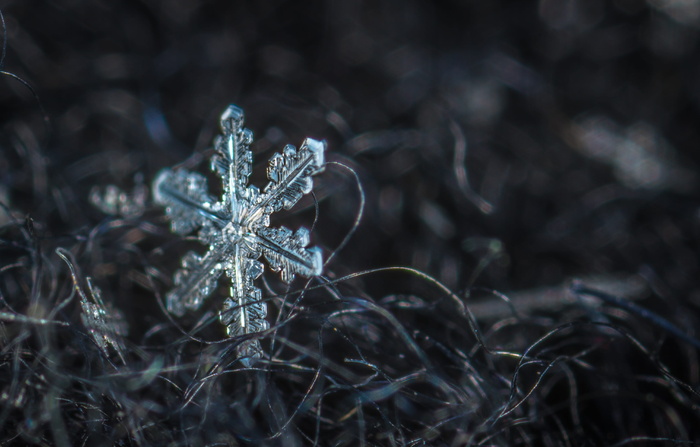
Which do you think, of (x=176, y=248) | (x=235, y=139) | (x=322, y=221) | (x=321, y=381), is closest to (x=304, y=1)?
(x=322, y=221)

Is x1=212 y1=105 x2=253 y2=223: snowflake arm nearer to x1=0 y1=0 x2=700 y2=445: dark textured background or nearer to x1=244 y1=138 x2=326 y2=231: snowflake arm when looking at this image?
x1=244 y1=138 x2=326 y2=231: snowflake arm

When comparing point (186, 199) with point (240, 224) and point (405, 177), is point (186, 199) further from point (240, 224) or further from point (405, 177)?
point (405, 177)

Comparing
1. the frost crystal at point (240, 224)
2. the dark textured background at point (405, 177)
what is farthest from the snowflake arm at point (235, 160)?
the dark textured background at point (405, 177)

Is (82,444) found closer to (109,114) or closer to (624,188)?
(109,114)

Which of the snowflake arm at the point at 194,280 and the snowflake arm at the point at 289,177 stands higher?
the snowflake arm at the point at 289,177

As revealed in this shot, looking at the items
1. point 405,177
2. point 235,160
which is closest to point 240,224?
point 235,160

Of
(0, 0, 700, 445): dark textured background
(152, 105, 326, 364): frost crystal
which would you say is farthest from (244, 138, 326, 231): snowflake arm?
(0, 0, 700, 445): dark textured background

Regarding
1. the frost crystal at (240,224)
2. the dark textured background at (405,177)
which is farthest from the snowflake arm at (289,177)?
the dark textured background at (405,177)

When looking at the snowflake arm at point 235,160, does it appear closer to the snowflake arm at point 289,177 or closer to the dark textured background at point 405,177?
the snowflake arm at point 289,177
